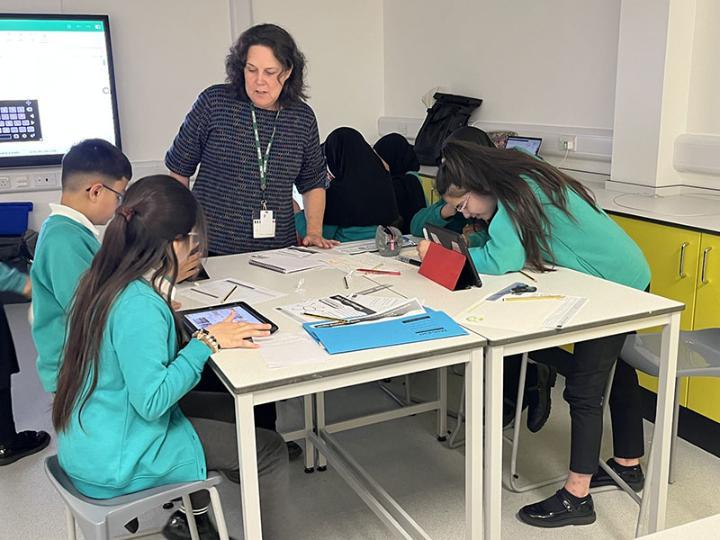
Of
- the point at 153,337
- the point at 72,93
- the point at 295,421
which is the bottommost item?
the point at 295,421

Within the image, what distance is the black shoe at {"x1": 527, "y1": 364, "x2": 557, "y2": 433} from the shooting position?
2680 mm

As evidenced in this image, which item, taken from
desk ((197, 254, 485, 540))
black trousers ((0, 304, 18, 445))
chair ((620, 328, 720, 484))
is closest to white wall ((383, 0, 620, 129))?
chair ((620, 328, 720, 484))

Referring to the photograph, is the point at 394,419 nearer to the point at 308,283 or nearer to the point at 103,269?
the point at 308,283

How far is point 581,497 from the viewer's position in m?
2.30

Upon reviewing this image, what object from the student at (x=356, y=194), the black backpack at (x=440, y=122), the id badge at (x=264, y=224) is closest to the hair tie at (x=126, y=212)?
the id badge at (x=264, y=224)

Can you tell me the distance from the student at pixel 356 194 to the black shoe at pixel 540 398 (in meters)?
0.98

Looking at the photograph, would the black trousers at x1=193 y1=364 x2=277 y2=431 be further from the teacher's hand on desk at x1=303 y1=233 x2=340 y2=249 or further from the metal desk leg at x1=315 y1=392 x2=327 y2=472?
the teacher's hand on desk at x1=303 y1=233 x2=340 y2=249

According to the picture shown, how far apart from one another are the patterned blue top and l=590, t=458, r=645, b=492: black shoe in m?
1.42

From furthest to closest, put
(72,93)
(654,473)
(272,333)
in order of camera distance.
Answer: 1. (72,93)
2. (654,473)
3. (272,333)

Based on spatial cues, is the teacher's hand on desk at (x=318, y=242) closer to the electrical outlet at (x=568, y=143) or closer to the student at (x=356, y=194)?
the student at (x=356, y=194)

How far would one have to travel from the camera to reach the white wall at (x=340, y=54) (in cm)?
511

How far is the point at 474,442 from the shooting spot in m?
1.84

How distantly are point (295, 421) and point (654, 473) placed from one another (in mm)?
1503

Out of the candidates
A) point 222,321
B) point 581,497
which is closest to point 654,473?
point 581,497
